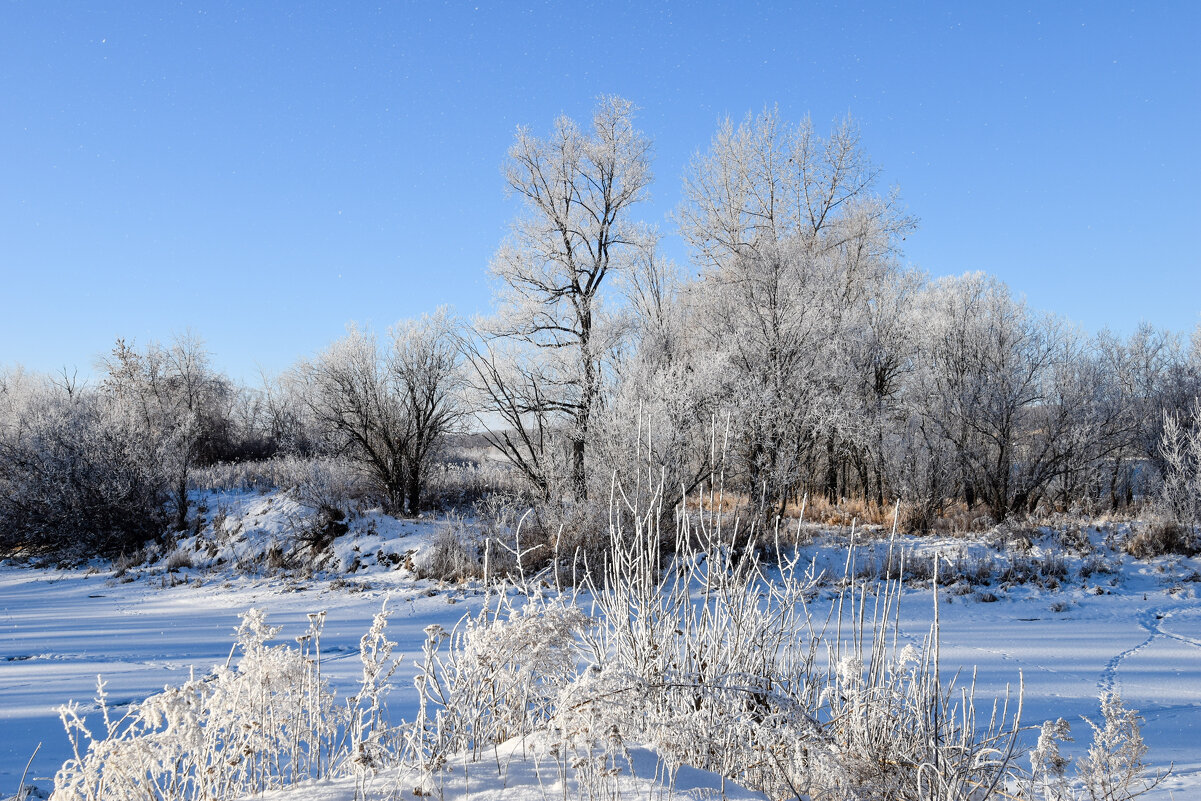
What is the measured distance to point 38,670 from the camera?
19.9ft

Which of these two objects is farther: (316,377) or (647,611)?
(316,377)

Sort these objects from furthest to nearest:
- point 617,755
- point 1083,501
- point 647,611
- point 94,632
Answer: point 1083,501
point 94,632
point 647,611
point 617,755

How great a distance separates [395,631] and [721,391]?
24.2ft

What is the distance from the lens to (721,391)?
1283 centimetres

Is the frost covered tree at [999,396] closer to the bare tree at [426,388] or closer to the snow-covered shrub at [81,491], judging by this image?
the bare tree at [426,388]

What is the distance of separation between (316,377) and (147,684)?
34.1 ft

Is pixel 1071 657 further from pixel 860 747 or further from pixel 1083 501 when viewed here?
pixel 1083 501

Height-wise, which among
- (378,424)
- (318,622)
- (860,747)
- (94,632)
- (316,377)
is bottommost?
(94,632)

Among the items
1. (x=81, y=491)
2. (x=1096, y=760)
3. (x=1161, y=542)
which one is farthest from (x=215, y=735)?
(x=81, y=491)

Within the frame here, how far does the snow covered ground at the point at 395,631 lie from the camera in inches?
176

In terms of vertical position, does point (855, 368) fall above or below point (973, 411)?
above

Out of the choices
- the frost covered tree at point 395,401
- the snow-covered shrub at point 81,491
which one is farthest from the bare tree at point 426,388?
the snow-covered shrub at point 81,491

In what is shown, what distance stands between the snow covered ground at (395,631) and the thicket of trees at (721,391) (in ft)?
7.24

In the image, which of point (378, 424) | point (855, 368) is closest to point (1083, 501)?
point (855, 368)
